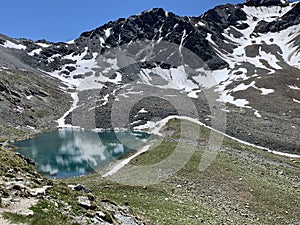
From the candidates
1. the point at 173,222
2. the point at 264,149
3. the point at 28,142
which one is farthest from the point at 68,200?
the point at 28,142

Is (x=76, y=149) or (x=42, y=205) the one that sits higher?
(x=42, y=205)

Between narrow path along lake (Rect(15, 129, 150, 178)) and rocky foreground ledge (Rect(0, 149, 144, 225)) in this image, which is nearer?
rocky foreground ledge (Rect(0, 149, 144, 225))

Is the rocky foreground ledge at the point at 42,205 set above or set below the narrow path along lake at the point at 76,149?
above

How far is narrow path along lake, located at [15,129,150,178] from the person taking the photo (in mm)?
61594

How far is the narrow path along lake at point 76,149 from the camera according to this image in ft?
202

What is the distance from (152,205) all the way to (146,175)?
15.3m

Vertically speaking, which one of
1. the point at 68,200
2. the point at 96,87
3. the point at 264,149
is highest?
the point at 96,87

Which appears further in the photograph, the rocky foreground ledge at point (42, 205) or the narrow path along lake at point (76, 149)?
the narrow path along lake at point (76, 149)

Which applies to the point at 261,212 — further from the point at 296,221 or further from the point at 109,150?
the point at 109,150

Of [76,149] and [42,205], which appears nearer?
[42,205]

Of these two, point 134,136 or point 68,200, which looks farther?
point 134,136

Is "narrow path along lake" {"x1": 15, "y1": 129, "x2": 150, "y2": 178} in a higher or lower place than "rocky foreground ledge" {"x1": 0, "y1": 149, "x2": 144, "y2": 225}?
lower

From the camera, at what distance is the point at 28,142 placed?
8706cm

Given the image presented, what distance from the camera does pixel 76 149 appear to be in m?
82.1
